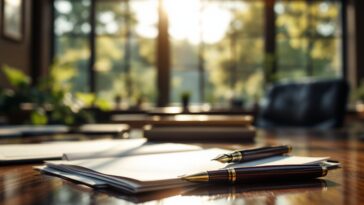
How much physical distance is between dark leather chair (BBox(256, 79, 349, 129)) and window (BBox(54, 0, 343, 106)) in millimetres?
2151

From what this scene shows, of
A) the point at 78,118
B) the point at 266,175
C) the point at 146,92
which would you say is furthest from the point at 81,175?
the point at 146,92

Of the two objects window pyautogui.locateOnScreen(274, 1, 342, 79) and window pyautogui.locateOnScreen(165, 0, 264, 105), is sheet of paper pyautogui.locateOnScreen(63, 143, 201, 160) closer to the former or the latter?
window pyautogui.locateOnScreen(165, 0, 264, 105)

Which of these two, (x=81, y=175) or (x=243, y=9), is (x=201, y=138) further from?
(x=243, y=9)

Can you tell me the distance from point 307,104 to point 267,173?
2.54 m

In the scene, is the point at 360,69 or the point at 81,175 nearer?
the point at 81,175

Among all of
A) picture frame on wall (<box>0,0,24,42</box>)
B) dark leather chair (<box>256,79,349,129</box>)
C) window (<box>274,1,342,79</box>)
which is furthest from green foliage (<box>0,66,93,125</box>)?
window (<box>274,1,342,79</box>)

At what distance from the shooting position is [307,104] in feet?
9.58

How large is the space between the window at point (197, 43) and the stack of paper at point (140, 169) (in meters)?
4.82

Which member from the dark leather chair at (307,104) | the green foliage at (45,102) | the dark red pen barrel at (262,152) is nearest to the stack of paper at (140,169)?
the dark red pen barrel at (262,152)

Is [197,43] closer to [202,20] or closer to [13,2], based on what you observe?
[202,20]

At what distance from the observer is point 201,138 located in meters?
1.17

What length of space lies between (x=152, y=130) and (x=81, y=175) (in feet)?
1.80

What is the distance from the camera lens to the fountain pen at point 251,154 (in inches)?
22.6

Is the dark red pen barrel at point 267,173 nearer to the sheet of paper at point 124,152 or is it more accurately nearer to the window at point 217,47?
the sheet of paper at point 124,152
